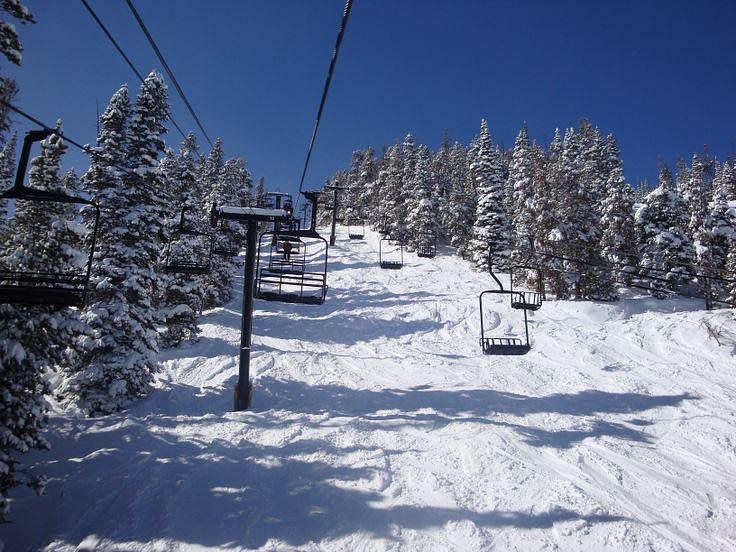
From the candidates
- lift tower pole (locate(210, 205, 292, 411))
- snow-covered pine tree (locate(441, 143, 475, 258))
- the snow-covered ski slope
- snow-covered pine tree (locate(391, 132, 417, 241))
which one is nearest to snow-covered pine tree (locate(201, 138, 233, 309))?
the snow-covered ski slope

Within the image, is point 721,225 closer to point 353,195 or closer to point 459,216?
point 459,216

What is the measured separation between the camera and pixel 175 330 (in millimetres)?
22109

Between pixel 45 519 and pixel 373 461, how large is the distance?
24.1 feet

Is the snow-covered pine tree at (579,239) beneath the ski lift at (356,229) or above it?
beneath

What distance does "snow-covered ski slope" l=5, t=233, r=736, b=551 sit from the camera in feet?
25.5

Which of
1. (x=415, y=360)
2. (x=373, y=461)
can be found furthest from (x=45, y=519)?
(x=415, y=360)

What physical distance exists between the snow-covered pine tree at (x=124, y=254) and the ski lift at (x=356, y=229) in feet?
129

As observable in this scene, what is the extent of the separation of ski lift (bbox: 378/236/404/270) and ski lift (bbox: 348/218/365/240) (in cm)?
527

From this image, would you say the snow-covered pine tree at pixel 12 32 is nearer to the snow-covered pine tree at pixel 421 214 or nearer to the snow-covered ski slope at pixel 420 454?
the snow-covered ski slope at pixel 420 454

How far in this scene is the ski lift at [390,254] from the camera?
40.6m

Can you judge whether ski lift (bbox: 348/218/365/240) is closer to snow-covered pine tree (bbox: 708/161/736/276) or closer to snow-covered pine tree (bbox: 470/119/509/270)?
snow-covered pine tree (bbox: 470/119/509/270)

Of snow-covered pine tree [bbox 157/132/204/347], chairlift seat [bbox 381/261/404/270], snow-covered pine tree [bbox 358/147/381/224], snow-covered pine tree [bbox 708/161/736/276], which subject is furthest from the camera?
snow-covered pine tree [bbox 358/147/381/224]

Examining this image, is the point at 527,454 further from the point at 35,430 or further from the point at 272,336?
the point at 272,336

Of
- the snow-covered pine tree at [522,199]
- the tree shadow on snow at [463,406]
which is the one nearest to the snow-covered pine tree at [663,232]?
the snow-covered pine tree at [522,199]
